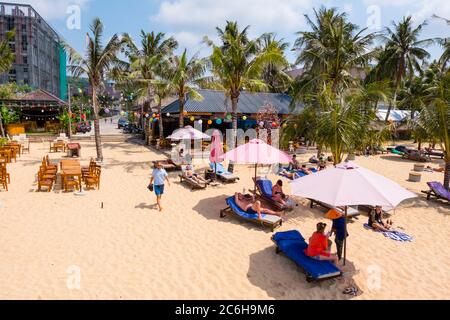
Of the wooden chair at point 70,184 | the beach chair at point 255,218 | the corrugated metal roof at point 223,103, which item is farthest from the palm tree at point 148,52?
the beach chair at point 255,218

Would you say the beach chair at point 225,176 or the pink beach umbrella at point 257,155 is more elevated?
the pink beach umbrella at point 257,155

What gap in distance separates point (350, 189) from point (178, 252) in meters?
4.17

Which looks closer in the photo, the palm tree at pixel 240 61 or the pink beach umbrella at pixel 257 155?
the pink beach umbrella at pixel 257 155

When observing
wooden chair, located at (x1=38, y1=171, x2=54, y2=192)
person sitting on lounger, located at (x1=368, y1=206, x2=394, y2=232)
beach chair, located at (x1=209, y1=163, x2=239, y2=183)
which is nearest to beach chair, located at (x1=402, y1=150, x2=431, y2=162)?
beach chair, located at (x1=209, y1=163, x2=239, y2=183)

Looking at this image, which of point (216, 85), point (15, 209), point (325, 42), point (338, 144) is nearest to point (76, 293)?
point (15, 209)

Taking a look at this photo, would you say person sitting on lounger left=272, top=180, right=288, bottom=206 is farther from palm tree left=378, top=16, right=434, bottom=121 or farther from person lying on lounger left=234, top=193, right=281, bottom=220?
palm tree left=378, top=16, right=434, bottom=121

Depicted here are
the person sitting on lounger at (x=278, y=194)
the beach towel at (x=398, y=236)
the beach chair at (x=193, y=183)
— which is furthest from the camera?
the beach chair at (x=193, y=183)

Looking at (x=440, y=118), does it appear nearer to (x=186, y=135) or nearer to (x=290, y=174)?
(x=290, y=174)

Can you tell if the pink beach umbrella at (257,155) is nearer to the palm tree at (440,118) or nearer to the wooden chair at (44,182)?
the palm tree at (440,118)

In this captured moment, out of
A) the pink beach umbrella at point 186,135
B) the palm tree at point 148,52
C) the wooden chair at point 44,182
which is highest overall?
the palm tree at point 148,52

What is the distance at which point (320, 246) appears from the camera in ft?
21.2

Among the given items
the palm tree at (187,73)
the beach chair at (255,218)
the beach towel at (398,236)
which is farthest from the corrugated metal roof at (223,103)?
the beach towel at (398,236)

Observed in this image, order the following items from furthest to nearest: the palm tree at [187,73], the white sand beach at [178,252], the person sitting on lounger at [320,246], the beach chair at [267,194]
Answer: the palm tree at [187,73] → the beach chair at [267,194] → the person sitting on lounger at [320,246] → the white sand beach at [178,252]

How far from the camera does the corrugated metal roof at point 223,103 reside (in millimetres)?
25867
